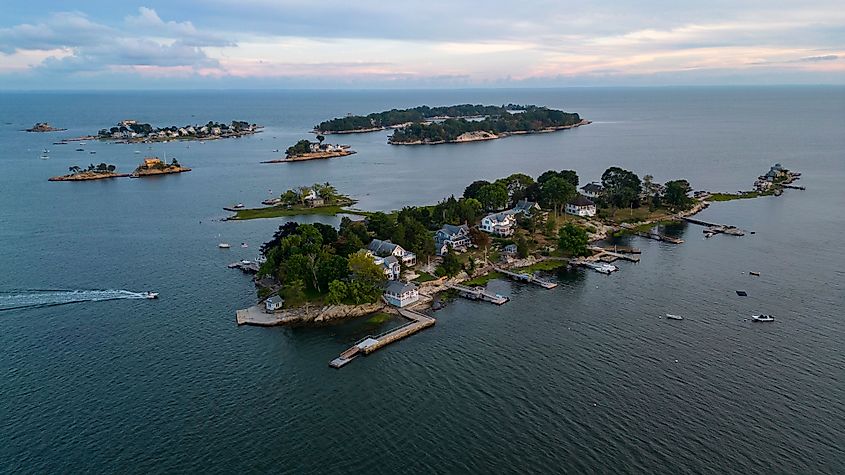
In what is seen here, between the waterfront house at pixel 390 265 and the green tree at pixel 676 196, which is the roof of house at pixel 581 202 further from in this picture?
the waterfront house at pixel 390 265

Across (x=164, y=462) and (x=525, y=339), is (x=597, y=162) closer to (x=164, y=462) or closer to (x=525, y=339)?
(x=525, y=339)

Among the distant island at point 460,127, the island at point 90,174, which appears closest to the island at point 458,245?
the island at point 90,174

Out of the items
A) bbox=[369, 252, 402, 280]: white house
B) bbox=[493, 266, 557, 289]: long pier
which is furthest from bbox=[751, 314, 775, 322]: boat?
bbox=[369, 252, 402, 280]: white house

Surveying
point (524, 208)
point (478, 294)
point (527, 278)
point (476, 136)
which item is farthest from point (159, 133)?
point (478, 294)

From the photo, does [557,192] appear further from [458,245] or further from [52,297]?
[52,297]

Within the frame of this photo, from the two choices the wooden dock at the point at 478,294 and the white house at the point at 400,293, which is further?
the wooden dock at the point at 478,294

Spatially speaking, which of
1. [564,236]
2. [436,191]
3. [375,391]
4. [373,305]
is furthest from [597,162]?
[375,391]
